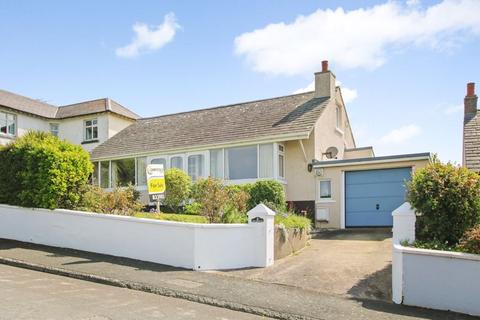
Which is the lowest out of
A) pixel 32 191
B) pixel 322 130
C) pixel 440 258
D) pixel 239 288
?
pixel 239 288

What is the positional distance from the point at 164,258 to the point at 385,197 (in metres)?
9.21

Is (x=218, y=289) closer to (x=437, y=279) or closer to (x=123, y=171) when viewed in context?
(x=437, y=279)

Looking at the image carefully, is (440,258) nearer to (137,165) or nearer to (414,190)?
(414,190)

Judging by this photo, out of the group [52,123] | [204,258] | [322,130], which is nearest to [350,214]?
[322,130]

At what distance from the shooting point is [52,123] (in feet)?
91.6

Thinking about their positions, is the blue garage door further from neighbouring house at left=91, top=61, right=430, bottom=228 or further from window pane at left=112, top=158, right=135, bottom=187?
window pane at left=112, top=158, right=135, bottom=187

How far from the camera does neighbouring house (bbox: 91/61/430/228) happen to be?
53.0 ft

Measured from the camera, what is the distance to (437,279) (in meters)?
7.58

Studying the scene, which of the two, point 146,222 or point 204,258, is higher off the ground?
point 146,222

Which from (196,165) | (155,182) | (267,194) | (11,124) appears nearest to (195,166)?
(196,165)

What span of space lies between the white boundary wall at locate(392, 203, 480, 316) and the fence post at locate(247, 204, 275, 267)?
3107 mm

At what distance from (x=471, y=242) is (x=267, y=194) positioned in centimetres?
882

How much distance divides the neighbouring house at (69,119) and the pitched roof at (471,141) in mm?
18968

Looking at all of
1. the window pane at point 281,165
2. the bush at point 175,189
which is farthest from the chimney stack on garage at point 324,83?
the bush at point 175,189
